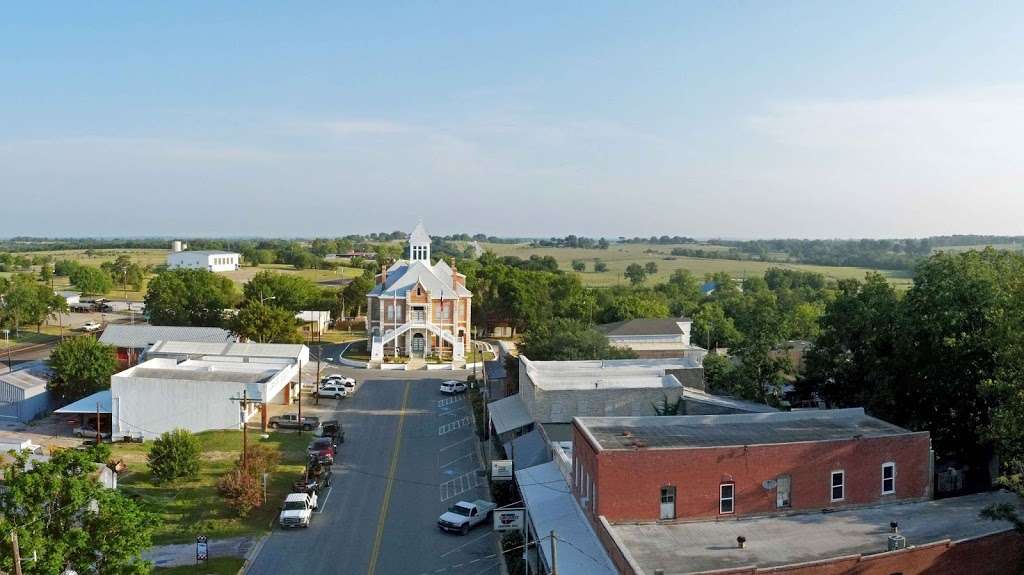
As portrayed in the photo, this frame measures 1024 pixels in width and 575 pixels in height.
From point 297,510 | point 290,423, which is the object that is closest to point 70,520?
point 297,510

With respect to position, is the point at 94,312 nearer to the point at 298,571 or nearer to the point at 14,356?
the point at 14,356

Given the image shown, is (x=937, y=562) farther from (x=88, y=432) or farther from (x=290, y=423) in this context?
(x=88, y=432)

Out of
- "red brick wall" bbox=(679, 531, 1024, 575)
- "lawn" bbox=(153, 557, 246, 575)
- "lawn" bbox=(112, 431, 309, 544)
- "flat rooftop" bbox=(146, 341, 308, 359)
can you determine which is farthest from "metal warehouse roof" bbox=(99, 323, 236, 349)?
"red brick wall" bbox=(679, 531, 1024, 575)

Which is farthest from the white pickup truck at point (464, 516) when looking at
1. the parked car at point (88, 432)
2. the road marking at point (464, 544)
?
the parked car at point (88, 432)

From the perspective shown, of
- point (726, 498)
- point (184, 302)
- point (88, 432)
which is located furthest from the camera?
point (184, 302)

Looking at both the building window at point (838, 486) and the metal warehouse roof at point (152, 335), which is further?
the metal warehouse roof at point (152, 335)

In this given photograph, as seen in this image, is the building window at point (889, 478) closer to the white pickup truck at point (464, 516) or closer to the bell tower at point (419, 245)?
the white pickup truck at point (464, 516)
